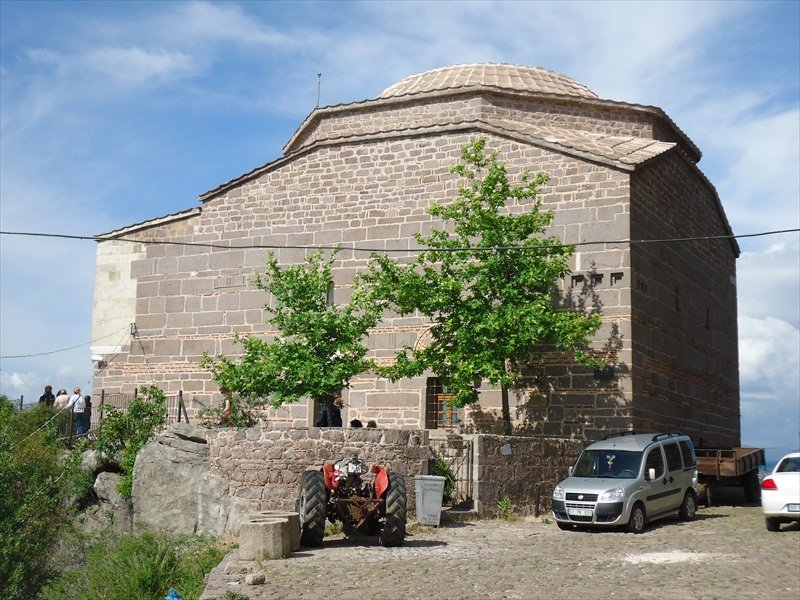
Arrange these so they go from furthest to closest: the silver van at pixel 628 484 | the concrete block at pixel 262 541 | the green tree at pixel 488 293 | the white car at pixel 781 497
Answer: the green tree at pixel 488 293 → the silver van at pixel 628 484 → the white car at pixel 781 497 → the concrete block at pixel 262 541

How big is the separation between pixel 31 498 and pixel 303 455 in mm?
7525

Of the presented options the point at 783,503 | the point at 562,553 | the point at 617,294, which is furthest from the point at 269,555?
the point at 617,294

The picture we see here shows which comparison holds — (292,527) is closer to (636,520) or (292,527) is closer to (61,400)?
(636,520)

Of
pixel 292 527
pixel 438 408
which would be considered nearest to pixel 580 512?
pixel 292 527

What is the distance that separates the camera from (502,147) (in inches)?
838

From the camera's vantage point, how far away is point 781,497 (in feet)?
48.5

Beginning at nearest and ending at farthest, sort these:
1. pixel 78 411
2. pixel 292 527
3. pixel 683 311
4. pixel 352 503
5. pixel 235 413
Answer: pixel 292 527, pixel 352 503, pixel 235 413, pixel 683 311, pixel 78 411

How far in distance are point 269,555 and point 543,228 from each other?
33.3 feet

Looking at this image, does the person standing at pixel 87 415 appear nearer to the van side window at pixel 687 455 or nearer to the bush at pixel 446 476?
the bush at pixel 446 476

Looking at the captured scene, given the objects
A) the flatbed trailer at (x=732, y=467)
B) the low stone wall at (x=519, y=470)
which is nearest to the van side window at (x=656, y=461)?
the low stone wall at (x=519, y=470)

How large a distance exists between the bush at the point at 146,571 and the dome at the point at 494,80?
12.7 m

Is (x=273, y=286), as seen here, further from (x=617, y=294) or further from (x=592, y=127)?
(x=592, y=127)

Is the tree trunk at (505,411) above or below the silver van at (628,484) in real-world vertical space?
above

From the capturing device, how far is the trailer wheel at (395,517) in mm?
13578
